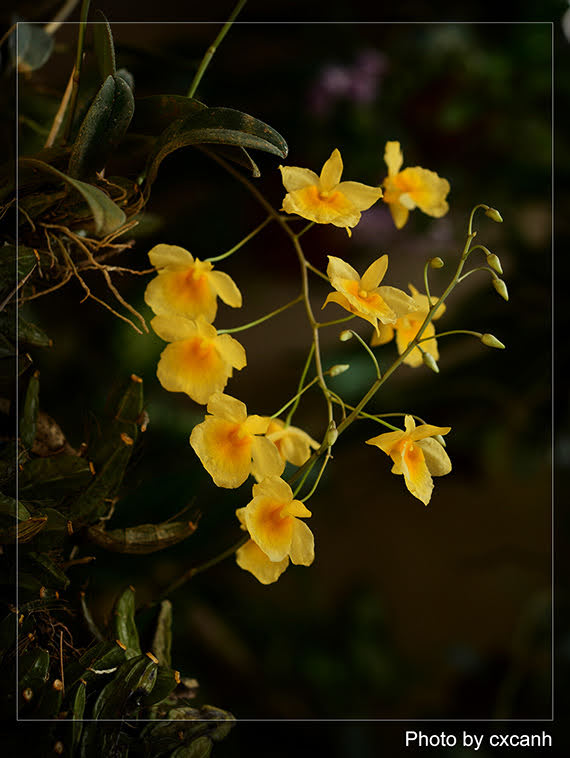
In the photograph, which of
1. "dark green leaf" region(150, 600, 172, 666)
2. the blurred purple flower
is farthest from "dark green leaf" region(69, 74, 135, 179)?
the blurred purple flower

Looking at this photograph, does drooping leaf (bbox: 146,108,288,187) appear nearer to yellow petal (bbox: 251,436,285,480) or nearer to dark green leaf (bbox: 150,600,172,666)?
yellow petal (bbox: 251,436,285,480)

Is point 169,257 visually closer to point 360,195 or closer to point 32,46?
point 360,195

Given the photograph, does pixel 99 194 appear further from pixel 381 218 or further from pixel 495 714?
pixel 495 714

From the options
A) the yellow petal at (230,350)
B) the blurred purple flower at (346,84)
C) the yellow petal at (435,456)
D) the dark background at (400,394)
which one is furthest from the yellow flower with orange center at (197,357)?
the blurred purple flower at (346,84)

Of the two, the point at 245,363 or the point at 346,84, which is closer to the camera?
the point at 245,363

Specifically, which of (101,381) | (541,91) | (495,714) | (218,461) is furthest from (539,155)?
(218,461)

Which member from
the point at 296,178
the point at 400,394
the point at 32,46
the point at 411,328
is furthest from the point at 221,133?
the point at 400,394
